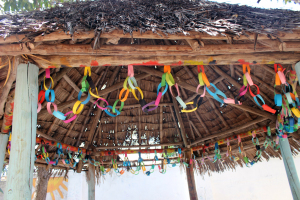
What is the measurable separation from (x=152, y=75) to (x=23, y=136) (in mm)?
3075

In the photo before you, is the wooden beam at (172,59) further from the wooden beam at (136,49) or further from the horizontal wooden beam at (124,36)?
the horizontal wooden beam at (124,36)

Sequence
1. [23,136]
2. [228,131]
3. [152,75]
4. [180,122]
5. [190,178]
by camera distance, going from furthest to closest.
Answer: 1. [190,178]
2. [180,122]
3. [228,131]
4. [152,75]
5. [23,136]

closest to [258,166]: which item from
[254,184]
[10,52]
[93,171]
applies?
[254,184]

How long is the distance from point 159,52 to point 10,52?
4.69ft

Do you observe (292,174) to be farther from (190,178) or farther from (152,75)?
(152,75)

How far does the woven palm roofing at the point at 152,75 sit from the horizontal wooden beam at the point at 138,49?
13cm

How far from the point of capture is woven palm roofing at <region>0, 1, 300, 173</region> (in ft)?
7.16

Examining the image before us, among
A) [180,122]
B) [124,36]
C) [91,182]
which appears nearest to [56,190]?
[91,182]

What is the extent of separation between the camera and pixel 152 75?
4.74 metres

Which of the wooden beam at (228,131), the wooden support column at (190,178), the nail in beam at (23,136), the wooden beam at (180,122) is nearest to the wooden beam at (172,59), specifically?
the nail in beam at (23,136)

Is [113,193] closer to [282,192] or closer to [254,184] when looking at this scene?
[254,184]

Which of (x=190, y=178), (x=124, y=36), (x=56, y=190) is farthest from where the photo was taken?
(x=56, y=190)

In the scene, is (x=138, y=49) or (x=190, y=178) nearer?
(x=138, y=49)

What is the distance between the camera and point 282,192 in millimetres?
9336
